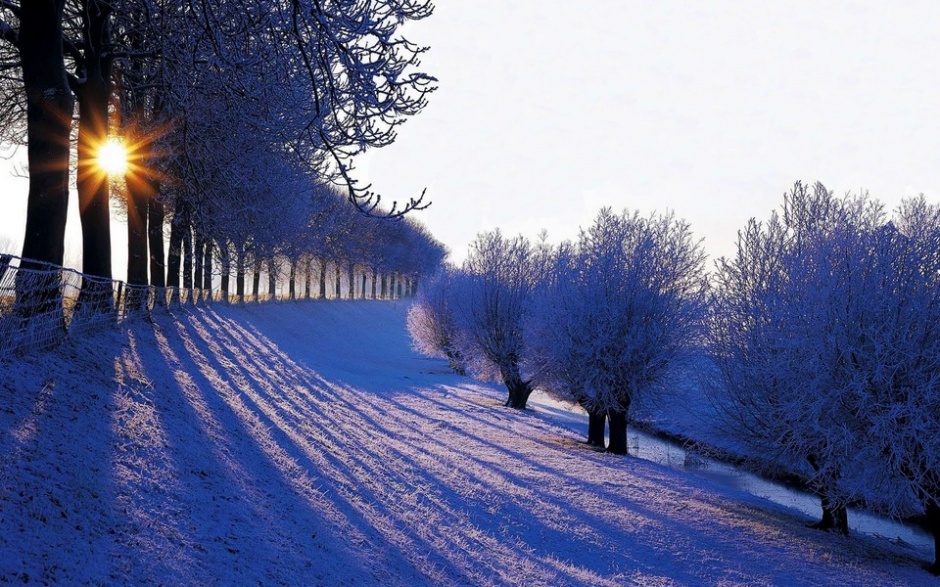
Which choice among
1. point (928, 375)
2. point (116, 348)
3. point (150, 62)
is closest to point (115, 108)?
point (150, 62)

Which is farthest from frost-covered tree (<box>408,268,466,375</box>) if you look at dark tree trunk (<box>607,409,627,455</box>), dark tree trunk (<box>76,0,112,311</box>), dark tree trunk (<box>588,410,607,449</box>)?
dark tree trunk (<box>76,0,112,311</box>)

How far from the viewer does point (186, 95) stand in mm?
10109

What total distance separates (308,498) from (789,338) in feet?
37.2

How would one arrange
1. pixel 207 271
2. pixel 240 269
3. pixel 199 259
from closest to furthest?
pixel 199 259, pixel 207 271, pixel 240 269

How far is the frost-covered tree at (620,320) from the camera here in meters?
22.1

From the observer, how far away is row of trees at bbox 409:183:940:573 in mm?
13367

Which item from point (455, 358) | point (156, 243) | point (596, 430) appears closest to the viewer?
point (596, 430)

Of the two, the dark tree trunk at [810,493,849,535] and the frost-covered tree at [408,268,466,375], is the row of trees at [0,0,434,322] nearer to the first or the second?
the dark tree trunk at [810,493,849,535]

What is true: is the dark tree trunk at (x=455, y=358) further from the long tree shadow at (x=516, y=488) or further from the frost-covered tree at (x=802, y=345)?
the frost-covered tree at (x=802, y=345)

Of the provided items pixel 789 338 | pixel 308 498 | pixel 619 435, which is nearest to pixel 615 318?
pixel 619 435

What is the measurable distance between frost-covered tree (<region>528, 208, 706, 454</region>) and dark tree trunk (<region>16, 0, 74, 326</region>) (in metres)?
15.9

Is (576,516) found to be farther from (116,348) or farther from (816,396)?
(116,348)

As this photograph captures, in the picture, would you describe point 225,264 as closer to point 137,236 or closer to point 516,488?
point 137,236

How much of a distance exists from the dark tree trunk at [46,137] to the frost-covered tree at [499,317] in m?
20.9
